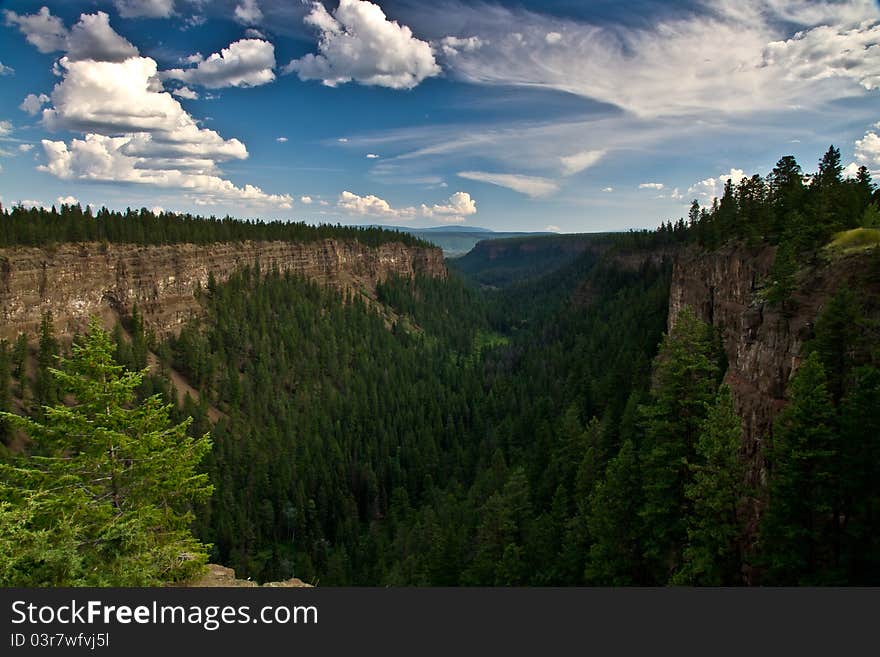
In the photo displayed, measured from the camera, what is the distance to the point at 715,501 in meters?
Result: 19.4

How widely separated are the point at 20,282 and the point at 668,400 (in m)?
94.2

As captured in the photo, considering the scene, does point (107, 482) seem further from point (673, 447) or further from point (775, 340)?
point (775, 340)

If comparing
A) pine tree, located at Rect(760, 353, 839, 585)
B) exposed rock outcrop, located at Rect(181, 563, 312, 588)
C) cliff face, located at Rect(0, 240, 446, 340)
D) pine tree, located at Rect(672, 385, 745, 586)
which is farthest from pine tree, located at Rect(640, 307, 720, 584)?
cliff face, located at Rect(0, 240, 446, 340)

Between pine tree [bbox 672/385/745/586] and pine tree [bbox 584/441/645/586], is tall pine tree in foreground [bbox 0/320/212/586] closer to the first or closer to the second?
pine tree [bbox 672/385/745/586]

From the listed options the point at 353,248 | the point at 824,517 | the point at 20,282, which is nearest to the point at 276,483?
the point at 20,282

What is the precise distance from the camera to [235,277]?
135 meters

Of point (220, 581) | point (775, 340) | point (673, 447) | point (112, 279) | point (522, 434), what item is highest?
point (112, 279)

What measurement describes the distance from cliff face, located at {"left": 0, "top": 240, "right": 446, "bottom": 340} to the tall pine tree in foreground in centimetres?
6314

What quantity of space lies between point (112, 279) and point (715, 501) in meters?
107

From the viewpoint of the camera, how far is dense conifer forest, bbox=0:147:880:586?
19.4 m

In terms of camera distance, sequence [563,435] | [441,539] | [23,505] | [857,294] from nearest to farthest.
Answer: [23,505]
[857,294]
[441,539]
[563,435]

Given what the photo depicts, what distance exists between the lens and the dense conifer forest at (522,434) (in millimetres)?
19375

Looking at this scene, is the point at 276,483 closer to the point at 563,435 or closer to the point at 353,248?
the point at 563,435

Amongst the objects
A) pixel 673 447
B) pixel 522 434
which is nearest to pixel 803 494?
pixel 673 447
